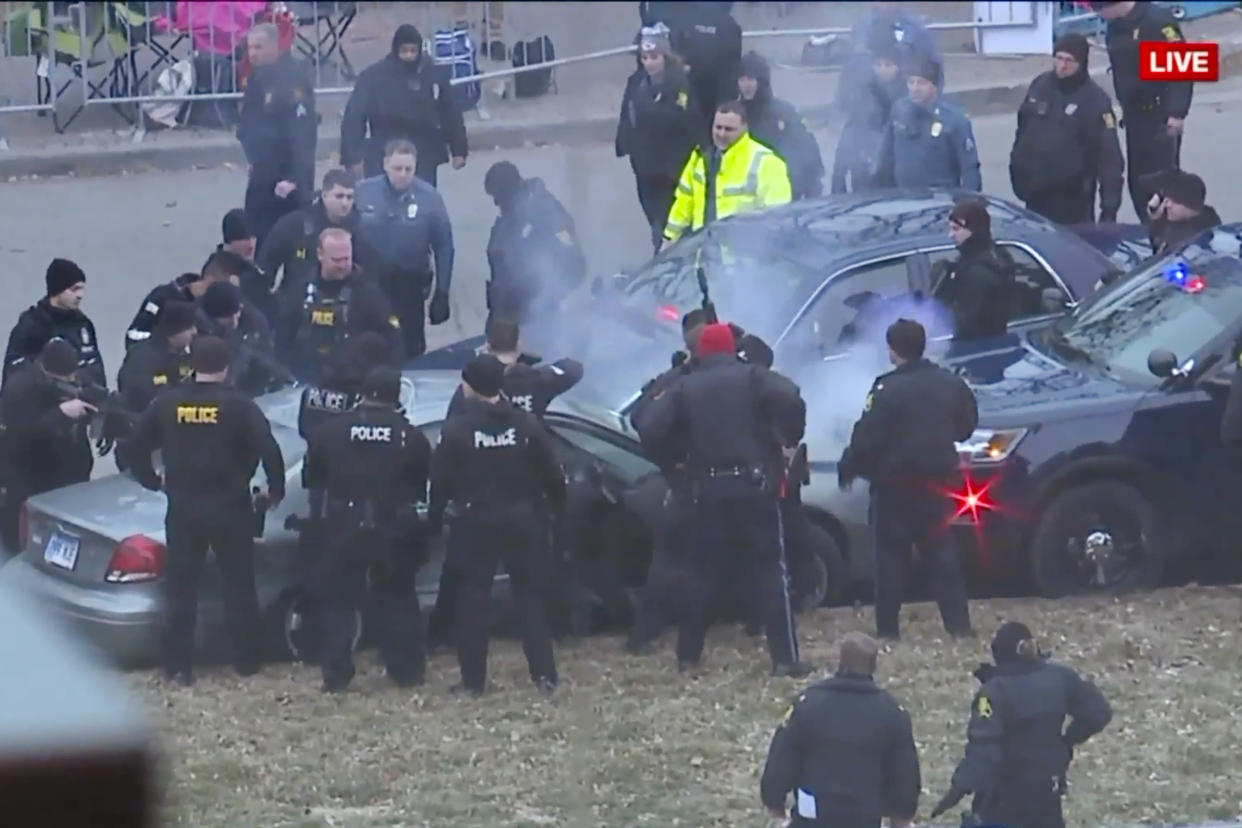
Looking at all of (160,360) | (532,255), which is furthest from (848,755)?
(532,255)

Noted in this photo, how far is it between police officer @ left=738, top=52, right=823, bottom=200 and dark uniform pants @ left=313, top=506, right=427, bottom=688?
325 cm

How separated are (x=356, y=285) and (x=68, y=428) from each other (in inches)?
54.9

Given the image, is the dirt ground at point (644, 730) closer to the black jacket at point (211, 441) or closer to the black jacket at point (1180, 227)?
the black jacket at point (211, 441)

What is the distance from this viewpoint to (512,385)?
28.8ft

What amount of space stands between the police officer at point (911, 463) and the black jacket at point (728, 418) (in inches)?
14.0

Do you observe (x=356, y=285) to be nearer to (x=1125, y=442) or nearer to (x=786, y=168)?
(x=786, y=168)

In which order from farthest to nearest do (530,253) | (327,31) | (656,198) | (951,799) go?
(656,198), (530,253), (951,799), (327,31)

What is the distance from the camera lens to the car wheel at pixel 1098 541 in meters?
9.22

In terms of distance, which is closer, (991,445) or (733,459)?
(733,459)

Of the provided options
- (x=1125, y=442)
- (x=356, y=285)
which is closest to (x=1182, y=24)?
(x=1125, y=442)

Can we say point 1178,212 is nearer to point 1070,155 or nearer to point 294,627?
point 1070,155

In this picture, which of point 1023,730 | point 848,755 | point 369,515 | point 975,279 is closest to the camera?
point 848,755

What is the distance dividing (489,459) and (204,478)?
1.07 meters

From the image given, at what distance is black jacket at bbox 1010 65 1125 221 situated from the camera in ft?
38.2
